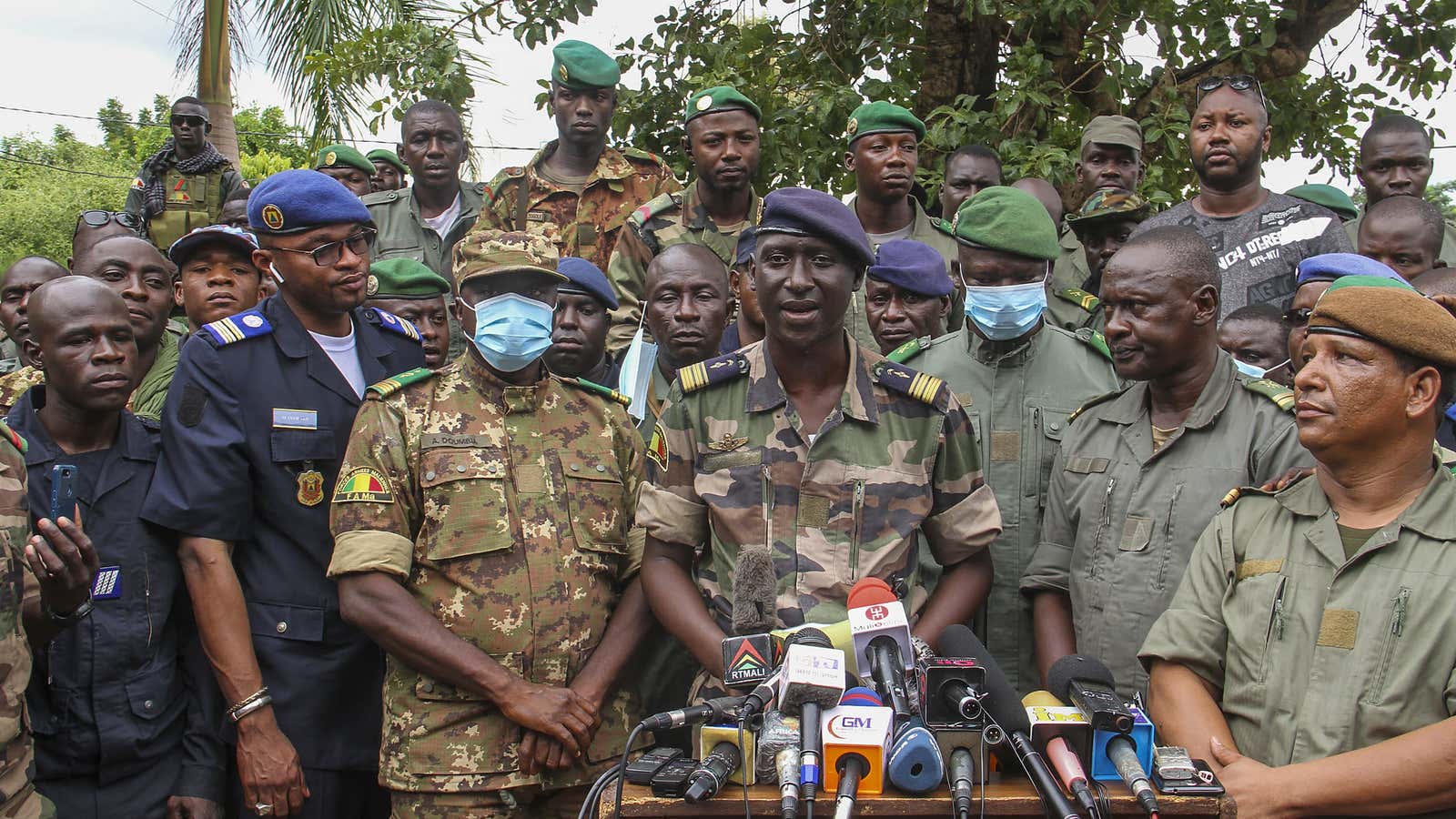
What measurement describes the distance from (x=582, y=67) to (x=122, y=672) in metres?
4.39

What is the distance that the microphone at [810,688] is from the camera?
244 cm

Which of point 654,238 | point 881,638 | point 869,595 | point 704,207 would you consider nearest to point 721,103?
point 704,207

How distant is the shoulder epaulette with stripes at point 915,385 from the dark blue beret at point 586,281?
1.88m

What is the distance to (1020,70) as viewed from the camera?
27.2ft

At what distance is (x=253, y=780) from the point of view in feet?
12.6

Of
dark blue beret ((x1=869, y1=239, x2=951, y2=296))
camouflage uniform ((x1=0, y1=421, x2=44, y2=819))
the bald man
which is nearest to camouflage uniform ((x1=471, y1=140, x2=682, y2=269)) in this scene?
dark blue beret ((x1=869, y1=239, x2=951, y2=296))

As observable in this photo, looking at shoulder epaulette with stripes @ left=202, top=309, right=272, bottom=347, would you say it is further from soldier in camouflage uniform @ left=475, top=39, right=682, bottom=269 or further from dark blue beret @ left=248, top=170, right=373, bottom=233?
soldier in camouflage uniform @ left=475, top=39, right=682, bottom=269

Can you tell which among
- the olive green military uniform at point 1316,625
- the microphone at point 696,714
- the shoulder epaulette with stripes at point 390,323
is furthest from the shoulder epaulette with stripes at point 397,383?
the olive green military uniform at point 1316,625

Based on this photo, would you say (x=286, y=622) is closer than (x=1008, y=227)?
Yes

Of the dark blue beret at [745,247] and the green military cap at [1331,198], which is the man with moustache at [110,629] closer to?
the dark blue beret at [745,247]

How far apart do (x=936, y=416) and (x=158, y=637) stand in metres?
2.68

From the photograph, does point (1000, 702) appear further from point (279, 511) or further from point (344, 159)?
point (344, 159)

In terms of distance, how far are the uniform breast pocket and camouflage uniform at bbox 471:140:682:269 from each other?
3.36 meters

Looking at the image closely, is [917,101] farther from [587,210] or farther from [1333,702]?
[1333,702]
